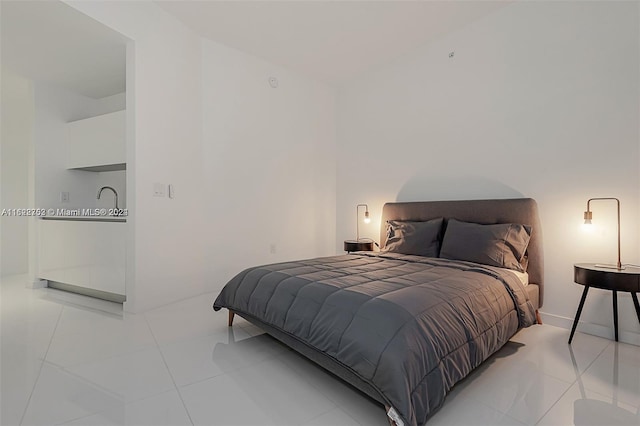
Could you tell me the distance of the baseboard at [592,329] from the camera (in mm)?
2266

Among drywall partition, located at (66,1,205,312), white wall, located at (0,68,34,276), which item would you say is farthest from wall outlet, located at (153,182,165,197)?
white wall, located at (0,68,34,276)

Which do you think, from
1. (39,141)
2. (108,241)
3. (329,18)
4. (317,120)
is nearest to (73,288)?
(108,241)

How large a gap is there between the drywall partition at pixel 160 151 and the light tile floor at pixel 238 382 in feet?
2.31

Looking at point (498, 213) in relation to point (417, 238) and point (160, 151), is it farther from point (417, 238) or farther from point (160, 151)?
point (160, 151)

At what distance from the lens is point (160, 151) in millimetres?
3098

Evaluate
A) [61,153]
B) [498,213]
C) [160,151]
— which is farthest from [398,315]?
[61,153]

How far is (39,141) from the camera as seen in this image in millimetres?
3730

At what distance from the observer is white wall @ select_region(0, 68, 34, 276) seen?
4359 mm

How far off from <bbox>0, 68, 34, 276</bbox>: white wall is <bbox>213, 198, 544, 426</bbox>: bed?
4.13m

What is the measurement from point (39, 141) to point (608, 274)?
5749mm

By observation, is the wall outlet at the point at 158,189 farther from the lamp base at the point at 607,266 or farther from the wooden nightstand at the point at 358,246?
the lamp base at the point at 607,266

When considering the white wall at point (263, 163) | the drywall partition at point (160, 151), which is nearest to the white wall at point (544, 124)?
the white wall at point (263, 163)

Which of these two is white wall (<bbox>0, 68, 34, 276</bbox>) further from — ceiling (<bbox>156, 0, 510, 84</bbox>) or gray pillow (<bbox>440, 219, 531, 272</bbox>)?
gray pillow (<bbox>440, 219, 531, 272</bbox>)

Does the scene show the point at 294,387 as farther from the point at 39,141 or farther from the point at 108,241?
the point at 39,141
